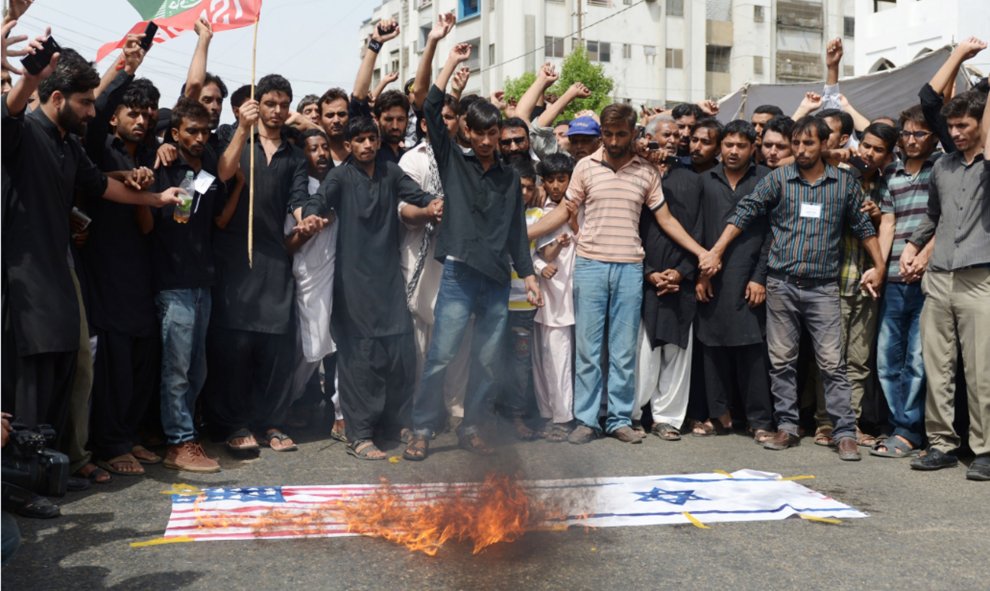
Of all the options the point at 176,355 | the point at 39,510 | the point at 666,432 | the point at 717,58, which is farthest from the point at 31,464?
the point at 717,58

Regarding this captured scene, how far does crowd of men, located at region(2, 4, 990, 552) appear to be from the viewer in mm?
5719

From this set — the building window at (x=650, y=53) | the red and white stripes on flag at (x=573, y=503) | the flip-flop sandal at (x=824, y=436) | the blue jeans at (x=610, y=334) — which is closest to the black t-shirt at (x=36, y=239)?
the red and white stripes on flag at (x=573, y=503)

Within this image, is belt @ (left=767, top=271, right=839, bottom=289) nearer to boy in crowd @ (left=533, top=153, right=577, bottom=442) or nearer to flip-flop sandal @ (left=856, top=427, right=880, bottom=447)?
flip-flop sandal @ (left=856, top=427, right=880, bottom=447)

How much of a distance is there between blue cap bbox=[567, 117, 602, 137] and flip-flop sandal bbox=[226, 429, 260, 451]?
334 centimetres

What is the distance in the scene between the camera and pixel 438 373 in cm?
646

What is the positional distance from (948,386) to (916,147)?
1.59 metres

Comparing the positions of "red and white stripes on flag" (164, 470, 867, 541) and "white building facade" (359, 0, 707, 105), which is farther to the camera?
"white building facade" (359, 0, 707, 105)

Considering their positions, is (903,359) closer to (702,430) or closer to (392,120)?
(702,430)

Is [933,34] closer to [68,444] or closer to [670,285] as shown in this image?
[670,285]

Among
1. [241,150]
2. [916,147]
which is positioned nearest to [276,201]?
[241,150]

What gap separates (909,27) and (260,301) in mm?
20640

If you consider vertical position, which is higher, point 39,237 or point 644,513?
point 39,237

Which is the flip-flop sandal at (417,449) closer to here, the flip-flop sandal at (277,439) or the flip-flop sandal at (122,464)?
the flip-flop sandal at (277,439)

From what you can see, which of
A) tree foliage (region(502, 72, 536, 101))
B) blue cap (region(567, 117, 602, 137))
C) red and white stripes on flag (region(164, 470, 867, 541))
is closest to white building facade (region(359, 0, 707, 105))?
tree foliage (region(502, 72, 536, 101))
